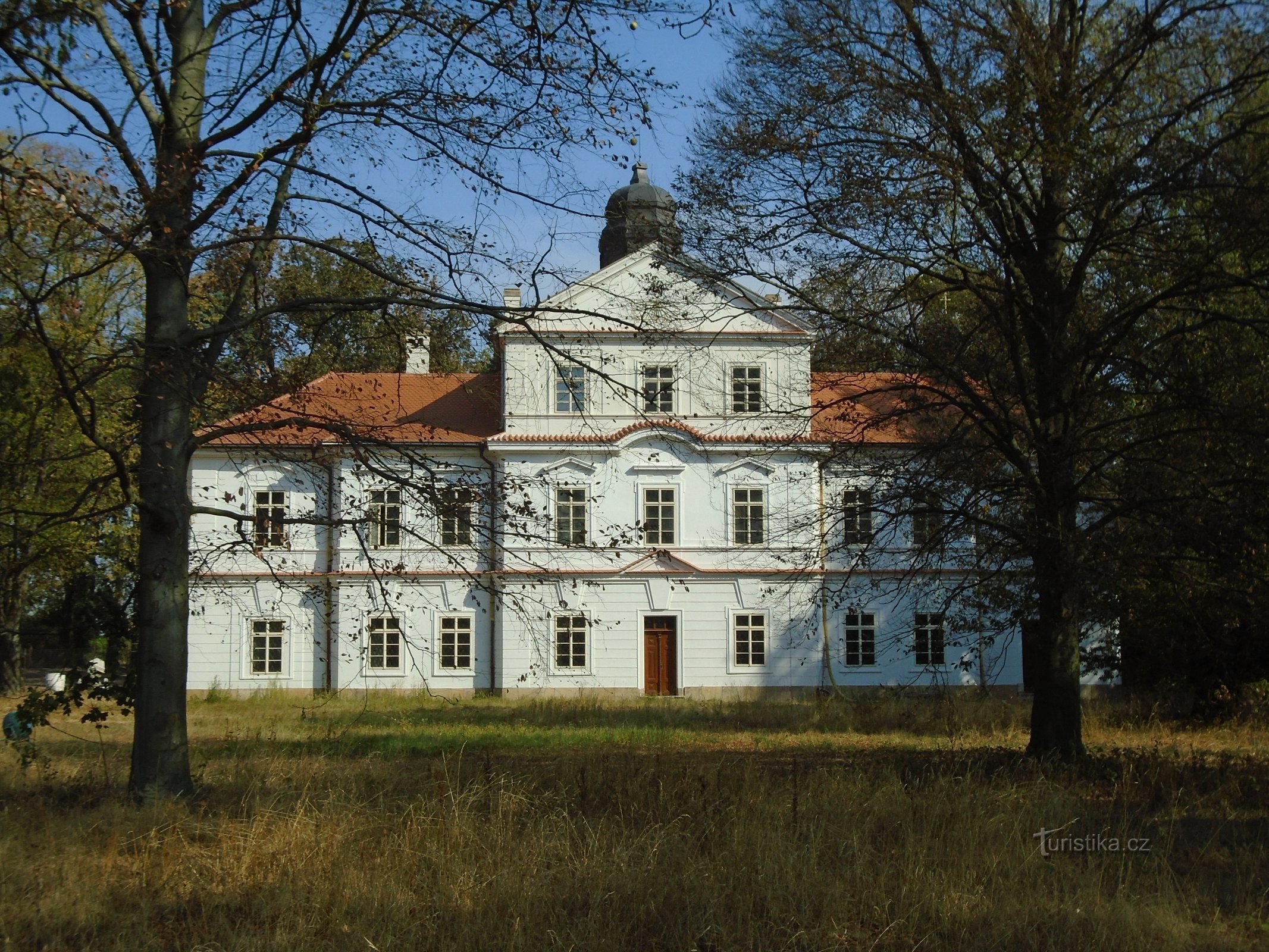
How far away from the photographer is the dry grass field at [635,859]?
550 centimetres

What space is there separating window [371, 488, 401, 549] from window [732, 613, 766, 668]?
835 inches

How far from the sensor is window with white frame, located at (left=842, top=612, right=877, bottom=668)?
30469mm

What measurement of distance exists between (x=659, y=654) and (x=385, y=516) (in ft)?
70.7

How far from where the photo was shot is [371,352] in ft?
31.7

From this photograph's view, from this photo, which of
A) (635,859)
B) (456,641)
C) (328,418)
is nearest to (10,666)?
(456,641)

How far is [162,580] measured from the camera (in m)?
8.27

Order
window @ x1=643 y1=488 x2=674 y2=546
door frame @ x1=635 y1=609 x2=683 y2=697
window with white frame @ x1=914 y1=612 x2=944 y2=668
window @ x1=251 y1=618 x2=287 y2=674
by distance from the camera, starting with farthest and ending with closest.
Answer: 1. window @ x1=251 y1=618 x2=287 y2=674
2. window @ x1=643 y1=488 x2=674 y2=546
3. door frame @ x1=635 y1=609 x2=683 y2=697
4. window with white frame @ x1=914 y1=612 x2=944 y2=668

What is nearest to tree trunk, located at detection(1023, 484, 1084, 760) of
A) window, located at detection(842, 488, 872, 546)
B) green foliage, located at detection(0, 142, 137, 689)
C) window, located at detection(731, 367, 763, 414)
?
window, located at detection(842, 488, 872, 546)

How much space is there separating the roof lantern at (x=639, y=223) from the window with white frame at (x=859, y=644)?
2027 centimetres

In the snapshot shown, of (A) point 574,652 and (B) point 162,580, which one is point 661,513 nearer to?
(A) point 574,652

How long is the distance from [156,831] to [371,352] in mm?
4367

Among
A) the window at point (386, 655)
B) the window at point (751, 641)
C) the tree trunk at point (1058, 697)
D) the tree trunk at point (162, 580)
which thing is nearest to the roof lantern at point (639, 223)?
the tree trunk at point (162, 580)

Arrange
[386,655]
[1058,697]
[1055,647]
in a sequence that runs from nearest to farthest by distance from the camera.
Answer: [1055,647]
[1058,697]
[386,655]

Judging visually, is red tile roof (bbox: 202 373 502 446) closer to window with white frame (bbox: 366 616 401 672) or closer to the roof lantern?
the roof lantern
